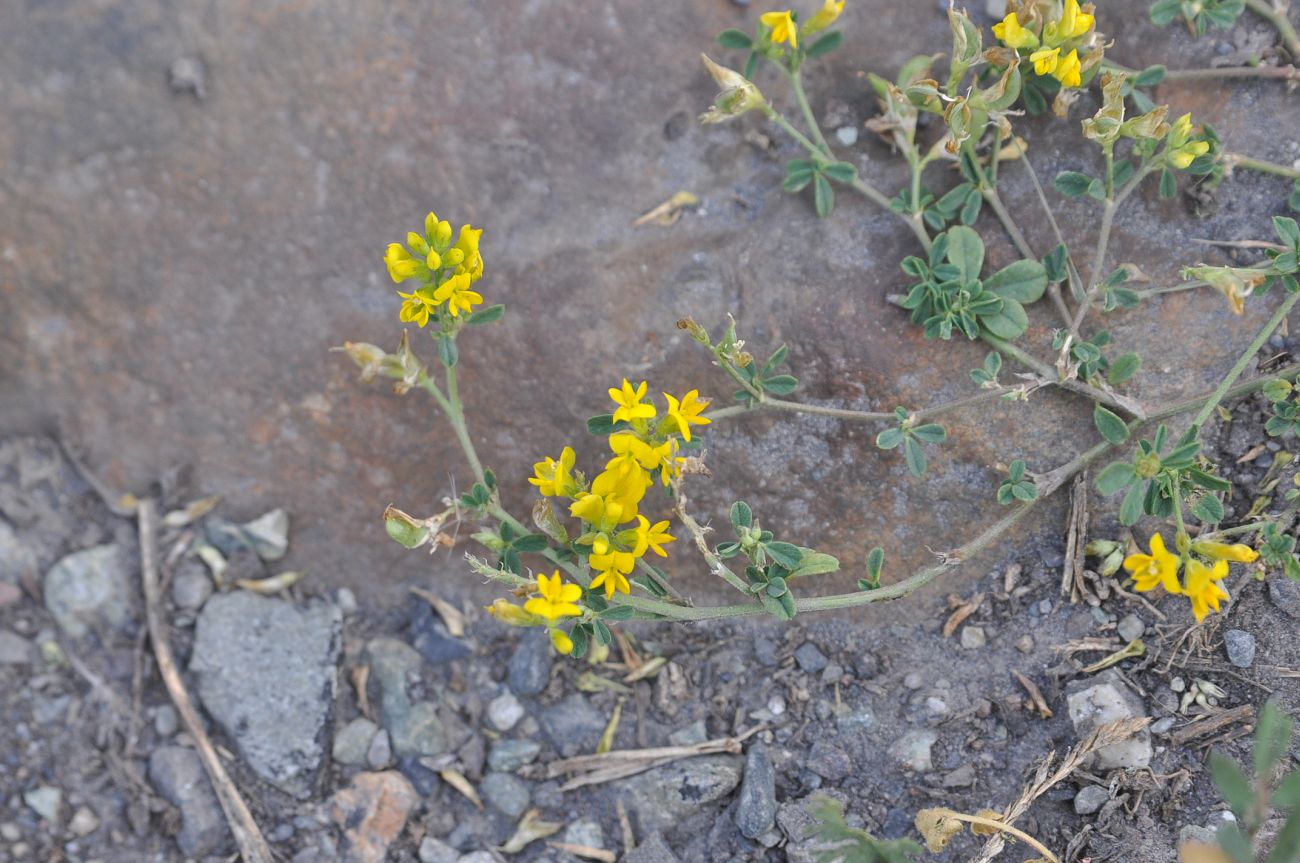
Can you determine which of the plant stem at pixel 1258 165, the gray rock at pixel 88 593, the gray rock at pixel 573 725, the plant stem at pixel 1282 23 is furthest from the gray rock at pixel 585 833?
the plant stem at pixel 1282 23

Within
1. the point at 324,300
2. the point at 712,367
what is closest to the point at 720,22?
the point at 712,367

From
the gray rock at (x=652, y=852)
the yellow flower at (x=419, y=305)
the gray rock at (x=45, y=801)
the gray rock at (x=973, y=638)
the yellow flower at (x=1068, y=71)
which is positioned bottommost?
the gray rock at (x=652, y=852)

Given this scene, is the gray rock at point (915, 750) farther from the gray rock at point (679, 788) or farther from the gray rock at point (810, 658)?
the gray rock at point (679, 788)

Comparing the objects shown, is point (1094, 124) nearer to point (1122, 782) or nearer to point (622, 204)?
point (622, 204)

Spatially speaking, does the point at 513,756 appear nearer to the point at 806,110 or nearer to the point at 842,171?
the point at 842,171

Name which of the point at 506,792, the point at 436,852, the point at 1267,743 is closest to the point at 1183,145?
the point at 1267,743

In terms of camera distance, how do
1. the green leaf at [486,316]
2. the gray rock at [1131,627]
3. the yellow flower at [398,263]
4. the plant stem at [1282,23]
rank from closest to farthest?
the yellow flower at [398,263]
the gray rock at [1131,627]
the green leaf at [486,316]
the plant stem at [1282,23]

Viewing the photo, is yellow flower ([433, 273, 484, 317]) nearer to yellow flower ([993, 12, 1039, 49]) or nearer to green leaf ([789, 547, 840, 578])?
green leaf ([789, 547, 840, 578])
